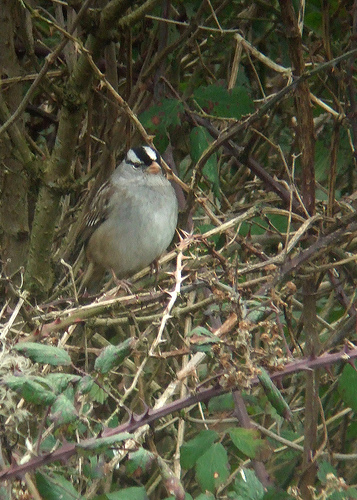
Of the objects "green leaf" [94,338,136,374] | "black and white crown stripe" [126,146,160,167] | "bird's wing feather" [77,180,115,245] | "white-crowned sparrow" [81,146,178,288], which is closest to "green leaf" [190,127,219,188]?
"black and white crown stripe" [126,146,160,167]

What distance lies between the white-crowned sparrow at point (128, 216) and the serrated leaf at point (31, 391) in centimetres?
206

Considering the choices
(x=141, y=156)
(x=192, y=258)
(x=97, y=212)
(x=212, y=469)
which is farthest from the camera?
(x=97, y=212)

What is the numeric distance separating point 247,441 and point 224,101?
4.60 ft

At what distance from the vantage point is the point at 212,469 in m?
1.67

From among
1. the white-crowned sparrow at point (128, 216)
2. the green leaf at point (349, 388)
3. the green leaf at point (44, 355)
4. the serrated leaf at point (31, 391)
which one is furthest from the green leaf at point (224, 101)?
the serrated leaf at point (31, 391)

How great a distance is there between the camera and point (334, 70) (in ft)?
8.68

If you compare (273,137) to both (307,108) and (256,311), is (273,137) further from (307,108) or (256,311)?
(256,311)

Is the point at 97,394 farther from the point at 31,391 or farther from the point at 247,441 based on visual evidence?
the point at 247,441

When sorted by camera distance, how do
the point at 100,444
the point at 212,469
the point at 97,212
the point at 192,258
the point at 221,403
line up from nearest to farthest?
the point at 100,444 → the point at 212,469 → the point at 221,403 → the point at 192,258 → the point at 97,212

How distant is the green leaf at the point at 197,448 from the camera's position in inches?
67.9

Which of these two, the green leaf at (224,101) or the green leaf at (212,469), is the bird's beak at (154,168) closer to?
the green leaf at (224,101)

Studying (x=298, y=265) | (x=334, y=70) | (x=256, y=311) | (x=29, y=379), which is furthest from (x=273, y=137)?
(x=29, y=379)

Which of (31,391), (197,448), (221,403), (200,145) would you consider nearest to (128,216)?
(200,145)

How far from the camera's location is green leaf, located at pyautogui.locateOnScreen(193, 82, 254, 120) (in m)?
2.74
